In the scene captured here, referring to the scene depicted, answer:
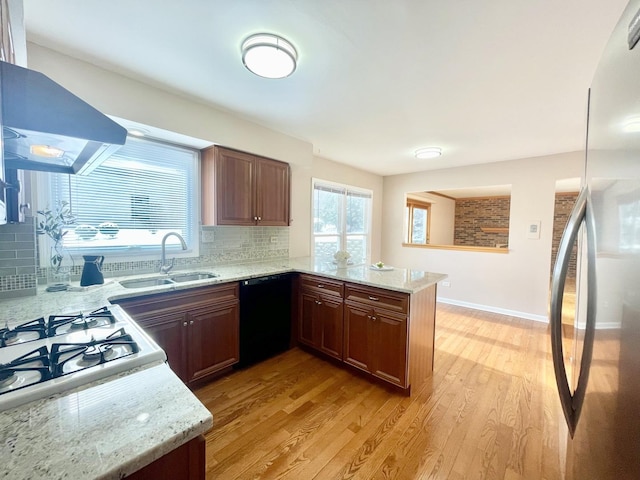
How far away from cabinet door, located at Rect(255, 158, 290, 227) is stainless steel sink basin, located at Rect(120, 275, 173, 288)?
1.05 m

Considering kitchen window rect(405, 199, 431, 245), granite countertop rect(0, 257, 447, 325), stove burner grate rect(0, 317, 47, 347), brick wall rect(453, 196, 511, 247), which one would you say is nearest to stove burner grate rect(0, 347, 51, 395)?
stove burner grate rect(0, 317, 47, 347)

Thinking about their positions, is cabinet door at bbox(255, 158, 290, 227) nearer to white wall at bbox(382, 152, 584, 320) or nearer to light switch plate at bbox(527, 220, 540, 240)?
white wall at bbox(382, 152, 584, 320)

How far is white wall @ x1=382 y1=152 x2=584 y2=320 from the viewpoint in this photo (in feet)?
12.3

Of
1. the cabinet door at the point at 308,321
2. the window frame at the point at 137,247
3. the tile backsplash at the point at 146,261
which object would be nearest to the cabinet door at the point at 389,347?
the cabinet door at the point at 308,321

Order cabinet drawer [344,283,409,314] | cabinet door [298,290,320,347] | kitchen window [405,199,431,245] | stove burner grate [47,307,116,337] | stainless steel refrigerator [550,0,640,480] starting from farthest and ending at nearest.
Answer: kitchen window [405,199,431,245]
cabinet door [298,290,320,347]
cabinet drawer [344,283,409,314]
stove burner grate [47,307,116,337]
stainless steel refrigerator [550,0,640,480]

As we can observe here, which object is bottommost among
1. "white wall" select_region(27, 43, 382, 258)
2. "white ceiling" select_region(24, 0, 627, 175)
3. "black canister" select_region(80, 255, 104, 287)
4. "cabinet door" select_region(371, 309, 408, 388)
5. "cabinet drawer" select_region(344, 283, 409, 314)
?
"cabinet door" select_region(371, 309, 408, 388)

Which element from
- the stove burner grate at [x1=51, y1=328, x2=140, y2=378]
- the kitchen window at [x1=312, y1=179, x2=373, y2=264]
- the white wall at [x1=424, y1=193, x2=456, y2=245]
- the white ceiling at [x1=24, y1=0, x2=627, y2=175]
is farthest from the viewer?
the white wall at [x1=424, y1=193, x2=456, y2=245]

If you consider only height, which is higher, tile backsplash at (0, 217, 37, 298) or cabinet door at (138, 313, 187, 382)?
tile backsplash at (0, 217, 37, 298)

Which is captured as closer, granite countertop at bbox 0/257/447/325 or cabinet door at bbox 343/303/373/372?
granite countertop at bbox 0/257/447/325

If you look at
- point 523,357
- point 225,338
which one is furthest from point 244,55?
point 523,357

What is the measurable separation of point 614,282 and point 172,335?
231cm

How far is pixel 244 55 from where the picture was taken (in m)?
1.65

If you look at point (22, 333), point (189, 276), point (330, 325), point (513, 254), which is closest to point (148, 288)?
point (189, 276)

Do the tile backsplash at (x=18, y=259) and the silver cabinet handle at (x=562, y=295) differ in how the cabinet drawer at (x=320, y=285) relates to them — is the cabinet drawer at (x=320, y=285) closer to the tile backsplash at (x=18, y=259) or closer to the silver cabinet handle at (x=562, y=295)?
the silver cabinet handle at (x=562, y=295)
